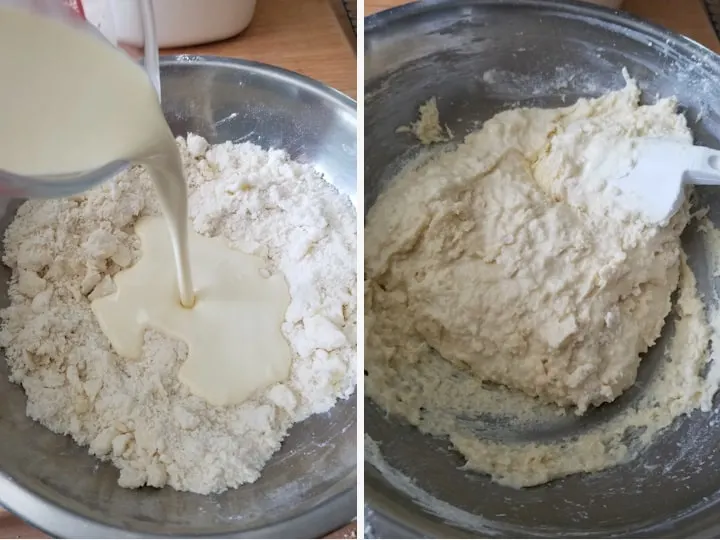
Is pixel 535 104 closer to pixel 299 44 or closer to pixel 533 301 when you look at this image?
pixel 533 301

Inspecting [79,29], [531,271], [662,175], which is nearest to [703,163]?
[662,175]

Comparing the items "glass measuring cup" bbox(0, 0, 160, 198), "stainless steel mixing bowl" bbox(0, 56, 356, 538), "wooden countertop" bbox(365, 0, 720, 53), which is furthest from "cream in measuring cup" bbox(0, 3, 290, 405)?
"wooden countertop" bbox(365, 0, 720, 53)

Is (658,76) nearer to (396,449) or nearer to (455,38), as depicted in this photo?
(455,38)

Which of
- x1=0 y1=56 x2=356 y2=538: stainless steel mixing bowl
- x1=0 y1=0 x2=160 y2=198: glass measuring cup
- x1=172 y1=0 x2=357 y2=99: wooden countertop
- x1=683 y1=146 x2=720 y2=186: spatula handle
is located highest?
x1=0 y1=0 x2=160 y2=198: glass measuring cup

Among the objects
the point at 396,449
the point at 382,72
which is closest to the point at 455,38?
the point at 382,72

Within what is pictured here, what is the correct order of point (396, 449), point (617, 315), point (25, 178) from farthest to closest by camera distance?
1. point (617, 315)
2. point (396, 449)
3. point (25, 178)

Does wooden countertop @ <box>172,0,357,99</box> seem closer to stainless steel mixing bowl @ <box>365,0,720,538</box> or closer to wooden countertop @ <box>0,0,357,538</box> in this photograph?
wooden countertop @ <box>0,0,357,538</box>
